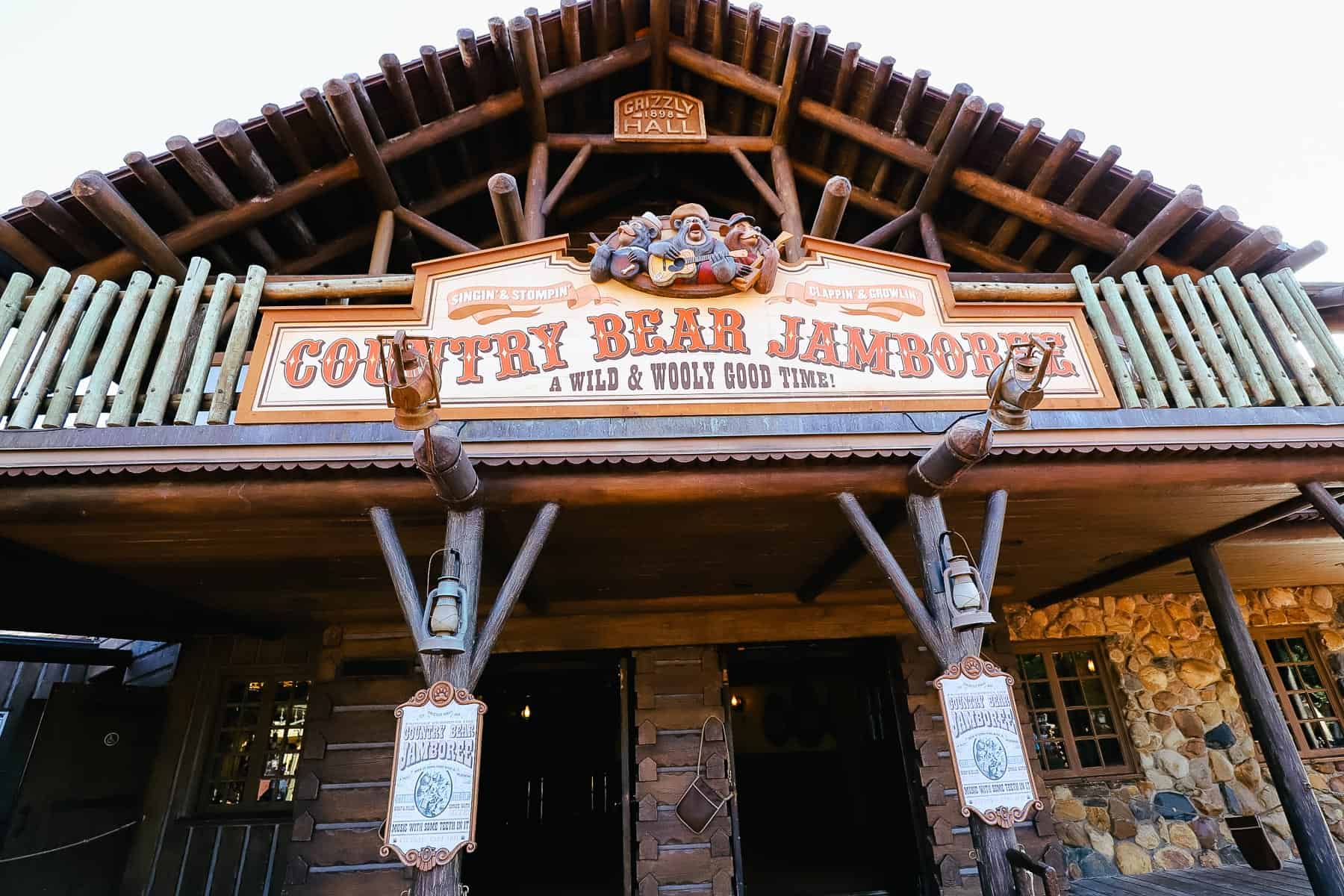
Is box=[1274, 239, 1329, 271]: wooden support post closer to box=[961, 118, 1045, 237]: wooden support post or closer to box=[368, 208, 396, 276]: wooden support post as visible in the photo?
box=[961, 118, 1045, 237]: wooden support post

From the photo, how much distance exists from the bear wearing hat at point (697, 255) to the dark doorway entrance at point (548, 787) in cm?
514

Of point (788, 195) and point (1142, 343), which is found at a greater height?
point (788, 195)

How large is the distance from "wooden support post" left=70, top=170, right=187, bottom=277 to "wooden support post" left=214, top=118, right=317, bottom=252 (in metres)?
0.89

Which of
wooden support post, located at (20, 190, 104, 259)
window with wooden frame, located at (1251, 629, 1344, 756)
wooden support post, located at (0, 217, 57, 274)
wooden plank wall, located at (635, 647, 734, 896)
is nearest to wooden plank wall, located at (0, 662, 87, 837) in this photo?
wooden support post, located at (0, 217, 57, 274)

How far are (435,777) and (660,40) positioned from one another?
742 cm

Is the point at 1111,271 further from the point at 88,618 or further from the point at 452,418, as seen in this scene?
the point at 88,618

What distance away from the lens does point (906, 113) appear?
675 centimetres

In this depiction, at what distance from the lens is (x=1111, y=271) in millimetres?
6414

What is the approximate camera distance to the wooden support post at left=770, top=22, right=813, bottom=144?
22.3 feet

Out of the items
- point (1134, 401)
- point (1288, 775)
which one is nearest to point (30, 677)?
point (1134, 401)

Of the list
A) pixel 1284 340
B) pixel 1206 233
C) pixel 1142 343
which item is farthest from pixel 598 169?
pixel 1284 340

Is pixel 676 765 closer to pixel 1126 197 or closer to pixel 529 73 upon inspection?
pixel 1126 197

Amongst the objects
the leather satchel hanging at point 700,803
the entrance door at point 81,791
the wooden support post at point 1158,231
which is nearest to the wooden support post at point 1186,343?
the wooden support post at point 1158,231

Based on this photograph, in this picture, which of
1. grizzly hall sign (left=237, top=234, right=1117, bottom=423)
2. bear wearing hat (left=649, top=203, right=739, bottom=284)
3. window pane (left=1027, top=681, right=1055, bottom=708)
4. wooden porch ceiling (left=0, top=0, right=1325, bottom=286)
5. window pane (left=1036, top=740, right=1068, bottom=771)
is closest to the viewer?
grizzly hall sign (left=237, top=234, right=1117, bottom=423)
